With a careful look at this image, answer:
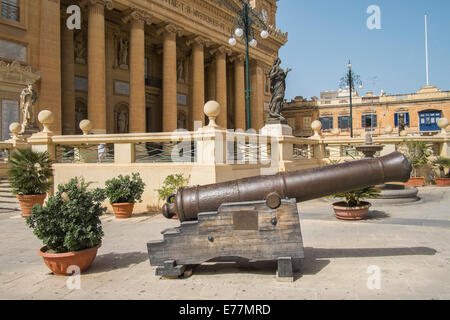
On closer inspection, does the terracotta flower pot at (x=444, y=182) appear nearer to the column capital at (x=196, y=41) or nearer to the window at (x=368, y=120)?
the column capital at (x=196, y=41)

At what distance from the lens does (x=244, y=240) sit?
3.94 metres

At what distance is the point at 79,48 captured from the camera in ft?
64.5

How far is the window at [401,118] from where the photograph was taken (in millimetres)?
38500

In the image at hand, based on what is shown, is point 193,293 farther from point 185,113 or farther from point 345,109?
point 345,109

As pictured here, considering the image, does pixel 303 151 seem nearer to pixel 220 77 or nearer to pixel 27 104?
pixel 27 104

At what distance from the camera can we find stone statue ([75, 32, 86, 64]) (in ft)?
64.3

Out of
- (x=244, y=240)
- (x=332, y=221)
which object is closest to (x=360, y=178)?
(x=244, y=240)

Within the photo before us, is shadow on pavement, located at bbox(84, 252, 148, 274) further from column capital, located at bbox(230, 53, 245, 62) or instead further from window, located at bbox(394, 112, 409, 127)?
window, located at bbox(394, 112, 409, 127)

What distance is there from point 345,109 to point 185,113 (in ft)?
74.6

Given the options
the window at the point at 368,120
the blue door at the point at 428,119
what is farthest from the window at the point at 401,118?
the window at the point at 368,120

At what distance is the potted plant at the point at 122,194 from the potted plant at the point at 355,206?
4.82 meters

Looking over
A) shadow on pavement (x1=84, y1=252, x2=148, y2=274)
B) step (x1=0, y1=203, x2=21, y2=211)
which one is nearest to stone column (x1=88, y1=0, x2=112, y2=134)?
step (x1=0, y1=203, x2=21, y2=211)

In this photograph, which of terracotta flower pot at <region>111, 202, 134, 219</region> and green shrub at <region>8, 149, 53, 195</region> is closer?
terracotta flower pot at <region>111, 202, 134, 219</region>

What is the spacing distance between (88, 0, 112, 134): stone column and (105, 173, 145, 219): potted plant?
9.55 meters
